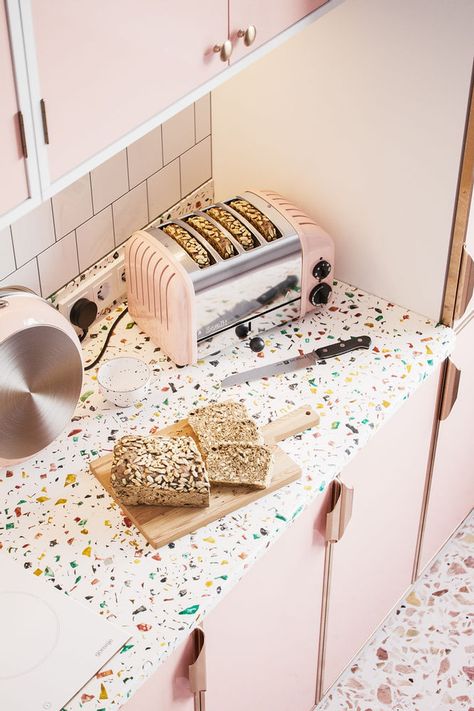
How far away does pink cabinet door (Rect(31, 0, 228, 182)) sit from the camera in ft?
4.03

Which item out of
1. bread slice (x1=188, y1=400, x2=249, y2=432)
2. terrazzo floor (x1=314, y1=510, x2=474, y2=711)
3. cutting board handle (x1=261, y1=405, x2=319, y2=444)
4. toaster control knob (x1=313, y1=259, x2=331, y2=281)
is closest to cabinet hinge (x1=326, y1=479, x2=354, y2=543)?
cutting board handle (x1=261, y1=405, x2=319, y2=444)

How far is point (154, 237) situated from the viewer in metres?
1.92

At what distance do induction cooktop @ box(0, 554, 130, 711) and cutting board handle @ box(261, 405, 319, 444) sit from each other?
1.61 feet

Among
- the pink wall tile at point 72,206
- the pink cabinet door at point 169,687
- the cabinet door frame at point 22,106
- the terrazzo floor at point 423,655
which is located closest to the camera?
the cabinet door frame at point 22,106

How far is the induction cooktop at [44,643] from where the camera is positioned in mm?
1328

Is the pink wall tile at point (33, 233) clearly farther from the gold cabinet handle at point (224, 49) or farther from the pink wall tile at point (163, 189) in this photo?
the gold cabinet handle at point (224, 49)

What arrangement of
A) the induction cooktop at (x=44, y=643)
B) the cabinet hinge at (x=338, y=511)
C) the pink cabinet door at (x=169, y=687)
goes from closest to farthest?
the induction cooktop at (x=44, y=643) < the pink cabinet door at (x=169, y=687) < the cabinet hinge at (x=338, y=511)

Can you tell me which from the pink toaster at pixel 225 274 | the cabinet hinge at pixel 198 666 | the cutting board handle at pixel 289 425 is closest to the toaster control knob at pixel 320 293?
the pink toaster at pixel 225 274

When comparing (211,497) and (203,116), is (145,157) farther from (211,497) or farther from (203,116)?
(211,497)

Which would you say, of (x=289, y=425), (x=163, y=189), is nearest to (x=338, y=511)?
(x=289, y=425)

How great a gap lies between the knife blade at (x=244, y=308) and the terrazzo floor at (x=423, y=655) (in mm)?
1030

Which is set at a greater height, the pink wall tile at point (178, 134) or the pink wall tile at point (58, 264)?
the pink wall tile at point (178, 134)

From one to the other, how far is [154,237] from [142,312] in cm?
17

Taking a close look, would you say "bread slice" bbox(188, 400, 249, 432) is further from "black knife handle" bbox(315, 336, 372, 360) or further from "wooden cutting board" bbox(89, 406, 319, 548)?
"black knife handle" bbox(315, 336, 372, 360)
